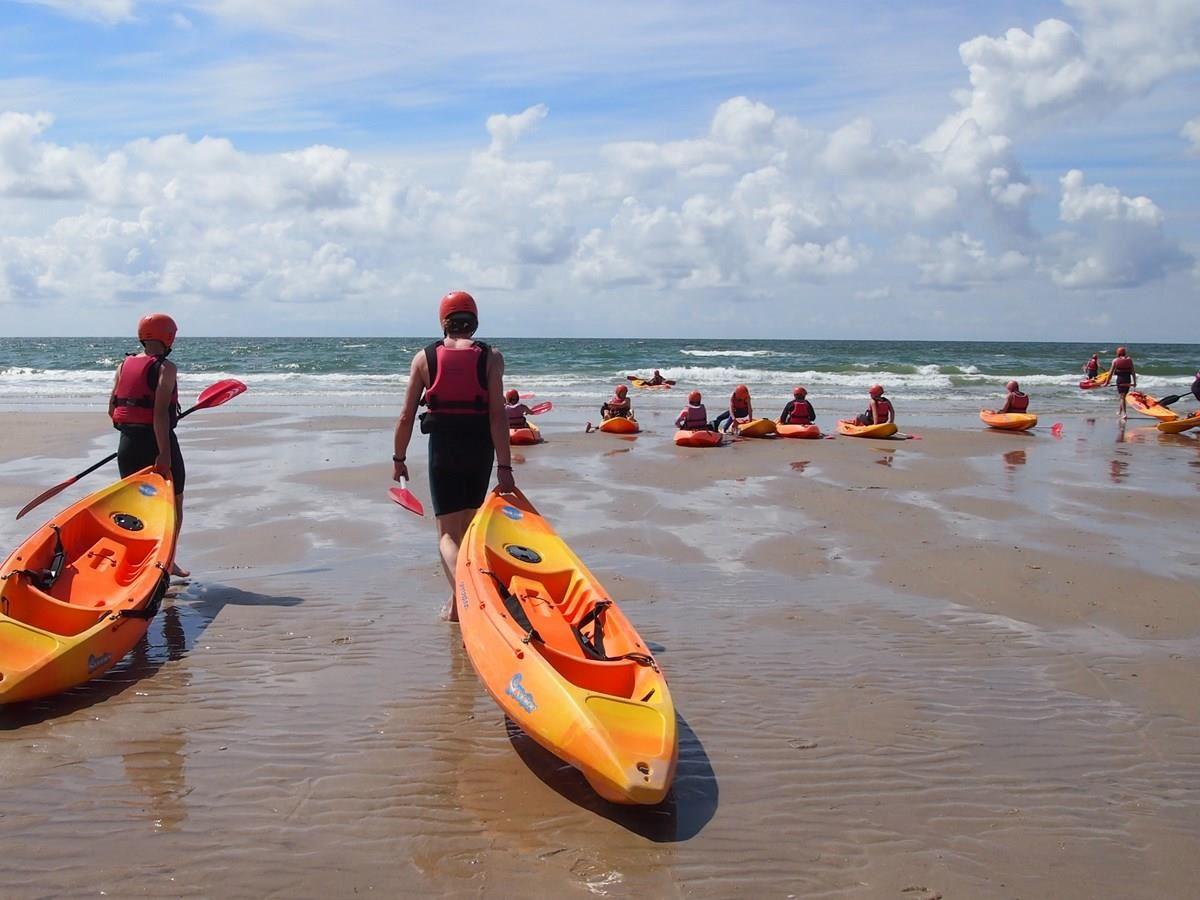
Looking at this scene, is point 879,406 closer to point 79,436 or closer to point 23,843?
point 79,436

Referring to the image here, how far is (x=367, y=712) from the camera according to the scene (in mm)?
4520

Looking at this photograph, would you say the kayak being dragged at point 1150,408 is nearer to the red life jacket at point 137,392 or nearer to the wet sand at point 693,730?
the wet sand at point 693,730

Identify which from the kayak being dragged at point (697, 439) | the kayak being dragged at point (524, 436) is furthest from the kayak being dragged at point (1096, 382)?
the kayak being dragged at point (524, 436)

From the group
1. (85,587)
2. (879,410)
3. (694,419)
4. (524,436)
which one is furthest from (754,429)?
(85,587)

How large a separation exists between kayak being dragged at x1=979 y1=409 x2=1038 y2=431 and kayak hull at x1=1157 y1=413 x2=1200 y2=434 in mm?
2216

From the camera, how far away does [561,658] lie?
421cm

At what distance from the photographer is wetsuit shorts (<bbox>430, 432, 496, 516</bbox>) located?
5531 mm

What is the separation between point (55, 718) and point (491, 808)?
215cm

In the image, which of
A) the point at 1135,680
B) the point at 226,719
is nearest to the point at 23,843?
the point at 226,719

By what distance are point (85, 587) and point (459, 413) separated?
242cm

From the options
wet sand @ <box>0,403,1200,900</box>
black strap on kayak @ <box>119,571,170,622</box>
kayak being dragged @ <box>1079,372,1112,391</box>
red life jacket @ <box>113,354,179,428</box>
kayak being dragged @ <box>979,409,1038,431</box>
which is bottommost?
wet sand @ <box>0,403,1200,900</box>

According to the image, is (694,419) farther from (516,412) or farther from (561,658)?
(561,658)

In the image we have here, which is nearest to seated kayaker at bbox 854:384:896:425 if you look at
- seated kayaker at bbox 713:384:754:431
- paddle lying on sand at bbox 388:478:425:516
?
seated kayaker at bbox 713:384:754:431

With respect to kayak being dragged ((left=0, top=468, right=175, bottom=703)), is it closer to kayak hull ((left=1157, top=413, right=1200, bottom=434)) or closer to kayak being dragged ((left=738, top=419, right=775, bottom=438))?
kayak being dragged ((left=738, top=419, right=775, bottom=438))
